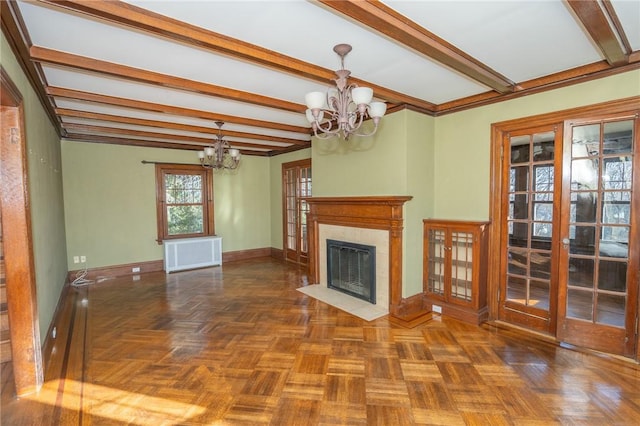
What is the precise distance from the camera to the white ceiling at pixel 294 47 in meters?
1.83

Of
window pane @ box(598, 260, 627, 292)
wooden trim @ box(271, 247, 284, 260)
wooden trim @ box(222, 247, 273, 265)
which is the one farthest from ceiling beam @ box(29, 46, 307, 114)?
wooden trim @ box(222, 247, 273, 265)

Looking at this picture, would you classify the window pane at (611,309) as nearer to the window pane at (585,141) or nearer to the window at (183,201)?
the window pane at (585,141)

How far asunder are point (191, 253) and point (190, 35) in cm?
463

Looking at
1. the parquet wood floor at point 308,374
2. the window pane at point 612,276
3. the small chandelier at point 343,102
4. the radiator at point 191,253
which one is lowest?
the parquet wood floor at point 308,374

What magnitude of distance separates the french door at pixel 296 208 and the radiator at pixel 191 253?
4.62ft

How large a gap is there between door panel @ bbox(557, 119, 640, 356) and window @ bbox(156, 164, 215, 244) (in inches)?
225

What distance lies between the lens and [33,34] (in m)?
2.08

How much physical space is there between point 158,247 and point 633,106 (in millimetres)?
6652

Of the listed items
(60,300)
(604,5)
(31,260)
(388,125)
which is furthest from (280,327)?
(604,5)

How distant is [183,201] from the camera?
20.0 feet

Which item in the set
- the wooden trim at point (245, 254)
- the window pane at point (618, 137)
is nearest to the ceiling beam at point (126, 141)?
the wooden trim at point (245, 254)

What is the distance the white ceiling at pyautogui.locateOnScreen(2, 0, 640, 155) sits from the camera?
1832 mm

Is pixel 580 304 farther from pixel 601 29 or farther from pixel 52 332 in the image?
pixel 52 332

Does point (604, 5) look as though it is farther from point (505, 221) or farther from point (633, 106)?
point (505, 221)
